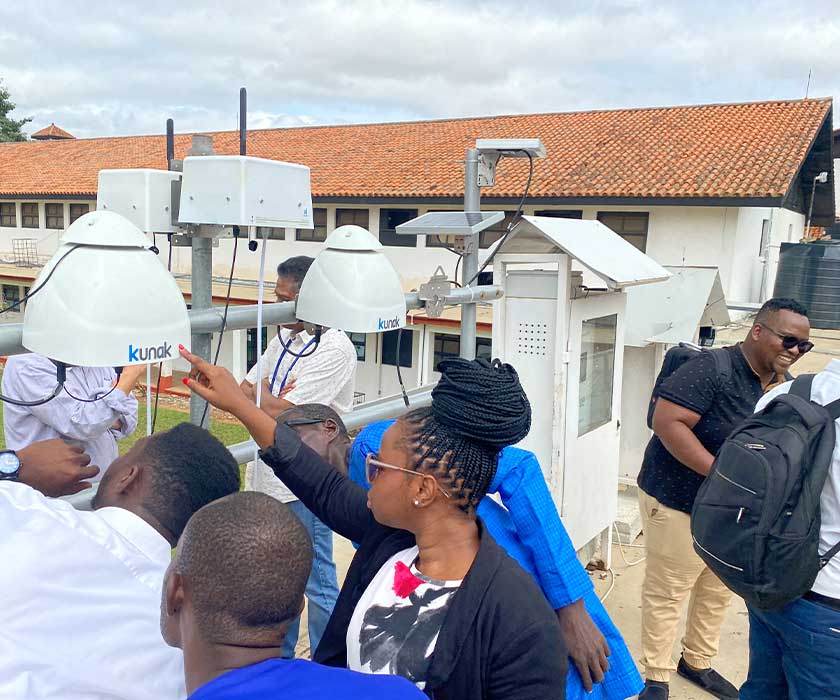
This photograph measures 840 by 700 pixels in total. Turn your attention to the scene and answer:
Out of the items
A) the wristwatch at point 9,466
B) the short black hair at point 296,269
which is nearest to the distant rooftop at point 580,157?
the short black hair at point 296,269

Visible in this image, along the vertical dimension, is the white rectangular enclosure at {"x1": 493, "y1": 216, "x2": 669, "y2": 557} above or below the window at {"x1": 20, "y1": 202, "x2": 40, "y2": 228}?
below

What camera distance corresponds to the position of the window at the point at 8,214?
25.2 meters

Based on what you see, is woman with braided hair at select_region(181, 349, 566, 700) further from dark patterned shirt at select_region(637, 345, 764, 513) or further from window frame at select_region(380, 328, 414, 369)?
window frame at select_region(380, 328, 414, 369)

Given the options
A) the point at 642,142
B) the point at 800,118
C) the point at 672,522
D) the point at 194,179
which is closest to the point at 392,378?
the point at 642,142

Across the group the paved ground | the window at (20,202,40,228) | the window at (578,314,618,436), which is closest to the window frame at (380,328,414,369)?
the window at (20,202,40,228)

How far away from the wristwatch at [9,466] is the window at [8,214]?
88.7ft

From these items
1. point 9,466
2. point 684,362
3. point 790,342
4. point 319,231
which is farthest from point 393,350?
point 9,466

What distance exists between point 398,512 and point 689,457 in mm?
1770

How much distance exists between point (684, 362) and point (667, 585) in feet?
3.28

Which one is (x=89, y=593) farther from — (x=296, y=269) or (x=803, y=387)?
(x=803, y=387)

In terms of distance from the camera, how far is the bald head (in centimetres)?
119

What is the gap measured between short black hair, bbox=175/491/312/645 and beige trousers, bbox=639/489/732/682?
232 cm

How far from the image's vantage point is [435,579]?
5.16ft

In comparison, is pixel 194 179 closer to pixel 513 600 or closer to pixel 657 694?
pixel 513 600
